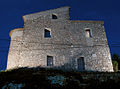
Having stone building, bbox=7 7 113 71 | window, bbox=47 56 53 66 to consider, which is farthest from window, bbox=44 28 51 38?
window, bbox=47 56 53 66

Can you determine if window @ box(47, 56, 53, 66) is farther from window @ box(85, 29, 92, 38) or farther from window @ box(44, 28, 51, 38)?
window @ box(85, 29, 92, 38)

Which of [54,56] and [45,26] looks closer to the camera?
[54,56]

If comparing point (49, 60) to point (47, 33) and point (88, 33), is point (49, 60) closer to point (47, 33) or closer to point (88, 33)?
point (47, 33)

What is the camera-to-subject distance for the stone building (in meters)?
15.6

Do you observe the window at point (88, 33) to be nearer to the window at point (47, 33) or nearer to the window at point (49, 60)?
the window at point (47, 33)

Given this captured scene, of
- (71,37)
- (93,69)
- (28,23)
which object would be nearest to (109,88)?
(93,69)

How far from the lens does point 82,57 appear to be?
52.7 ft

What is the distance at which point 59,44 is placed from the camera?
1644cm

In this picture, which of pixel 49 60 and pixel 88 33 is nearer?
pixel 49 60

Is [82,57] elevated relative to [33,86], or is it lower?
elevated

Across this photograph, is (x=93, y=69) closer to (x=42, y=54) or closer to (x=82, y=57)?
(x=82, y=57)

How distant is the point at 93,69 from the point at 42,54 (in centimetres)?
603

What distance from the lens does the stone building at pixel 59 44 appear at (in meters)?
15.6

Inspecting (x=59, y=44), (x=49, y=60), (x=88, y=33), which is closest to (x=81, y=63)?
(x=59, y=44)
